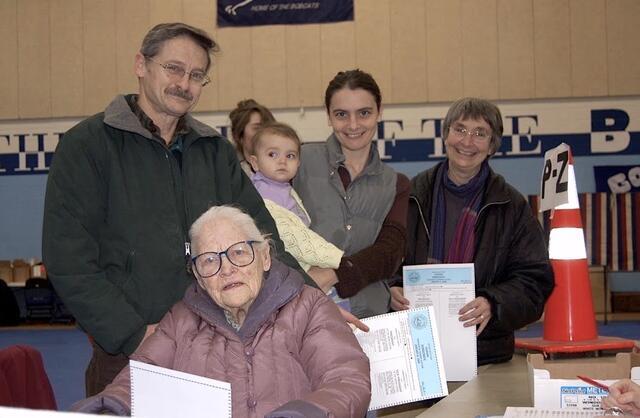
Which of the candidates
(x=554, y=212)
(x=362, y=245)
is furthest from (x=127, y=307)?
(x=554, y=212)

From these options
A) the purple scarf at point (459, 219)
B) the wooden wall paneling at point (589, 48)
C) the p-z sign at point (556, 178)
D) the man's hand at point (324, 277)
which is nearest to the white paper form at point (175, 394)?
the man's hand at point (324, 277)

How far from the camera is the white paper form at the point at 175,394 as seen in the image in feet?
5.76

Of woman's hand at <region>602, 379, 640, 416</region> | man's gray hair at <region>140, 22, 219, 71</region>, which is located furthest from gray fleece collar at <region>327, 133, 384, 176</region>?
woman's hand at <region>602, 379, 640, 416</region>

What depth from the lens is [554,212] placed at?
3.79m

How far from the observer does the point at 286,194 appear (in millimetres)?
3588

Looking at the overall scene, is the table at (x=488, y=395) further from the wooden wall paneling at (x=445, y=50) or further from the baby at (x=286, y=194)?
the wooden wall paneling at (x=445, y=50)

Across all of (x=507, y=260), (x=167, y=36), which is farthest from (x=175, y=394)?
(x=507, y=260)

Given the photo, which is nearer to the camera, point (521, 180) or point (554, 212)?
point (554, 212)

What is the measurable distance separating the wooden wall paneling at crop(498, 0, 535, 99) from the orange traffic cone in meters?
7.61

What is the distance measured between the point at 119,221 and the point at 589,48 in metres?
9.45

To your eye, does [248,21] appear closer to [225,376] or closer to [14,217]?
[14,217]

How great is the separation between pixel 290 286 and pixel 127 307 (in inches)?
20.0

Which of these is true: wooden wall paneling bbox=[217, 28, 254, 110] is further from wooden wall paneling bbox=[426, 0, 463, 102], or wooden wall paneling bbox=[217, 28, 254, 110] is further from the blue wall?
the blue wall

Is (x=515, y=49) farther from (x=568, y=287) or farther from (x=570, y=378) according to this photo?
(x=570, y=378)
